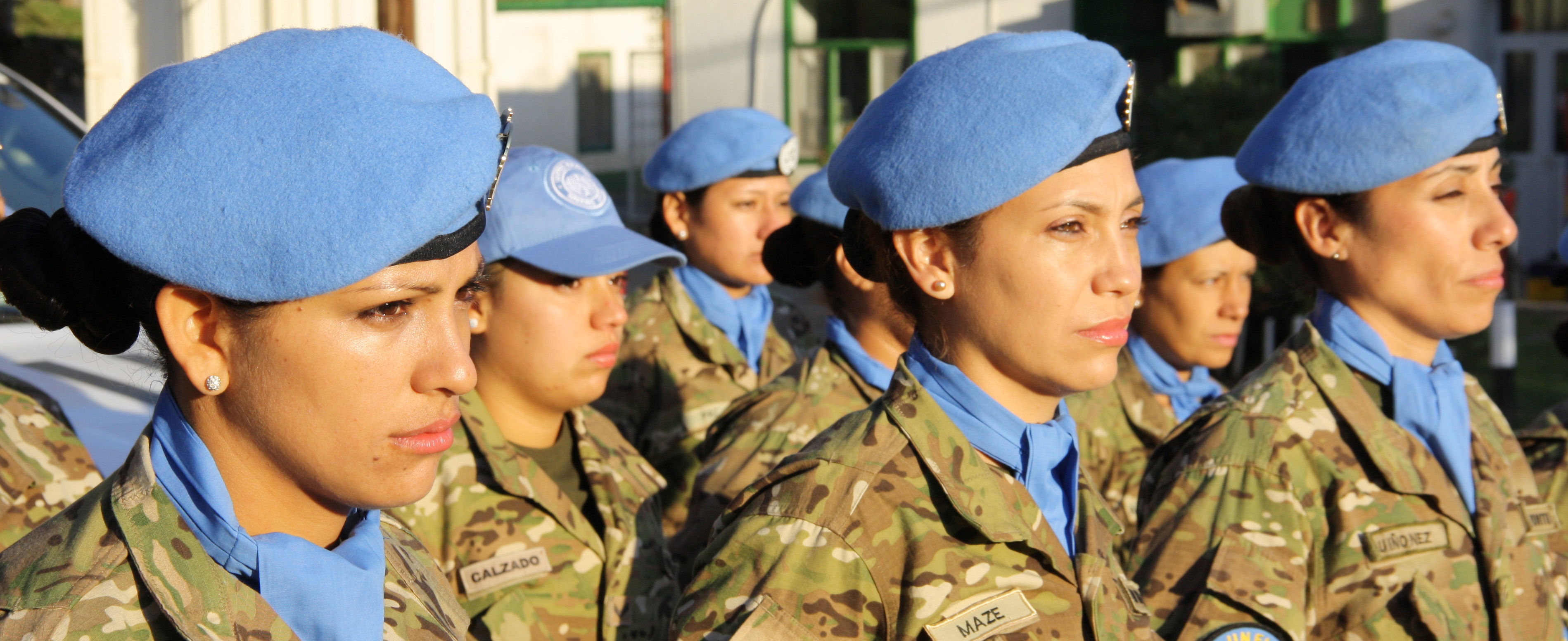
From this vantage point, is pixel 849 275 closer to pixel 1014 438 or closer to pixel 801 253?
pixel 801 253

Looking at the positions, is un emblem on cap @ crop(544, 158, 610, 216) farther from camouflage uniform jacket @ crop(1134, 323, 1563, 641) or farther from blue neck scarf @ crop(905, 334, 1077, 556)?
camouflage uniform jacket @ crop(1134, 323, 1563, 641)

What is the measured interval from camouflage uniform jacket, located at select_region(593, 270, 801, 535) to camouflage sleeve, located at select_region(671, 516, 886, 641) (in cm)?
244

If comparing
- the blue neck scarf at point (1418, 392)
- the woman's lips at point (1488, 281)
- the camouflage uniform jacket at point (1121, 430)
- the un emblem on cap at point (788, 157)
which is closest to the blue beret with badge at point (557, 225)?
the blue neck scarf at point (1418, 392)

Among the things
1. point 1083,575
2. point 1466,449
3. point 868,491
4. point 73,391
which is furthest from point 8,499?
point 1466,449

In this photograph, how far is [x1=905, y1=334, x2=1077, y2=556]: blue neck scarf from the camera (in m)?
2.27

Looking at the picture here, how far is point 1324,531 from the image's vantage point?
9.00ft

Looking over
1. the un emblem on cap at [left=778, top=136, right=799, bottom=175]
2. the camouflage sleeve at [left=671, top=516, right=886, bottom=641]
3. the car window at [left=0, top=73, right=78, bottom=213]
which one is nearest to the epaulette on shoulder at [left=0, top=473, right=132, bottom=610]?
the camouflage sleeve at [left=671, top=516, right=886, bottom=641]

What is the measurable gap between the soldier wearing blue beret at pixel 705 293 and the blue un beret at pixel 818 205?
763 mm

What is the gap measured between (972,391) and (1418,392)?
1.32 meters

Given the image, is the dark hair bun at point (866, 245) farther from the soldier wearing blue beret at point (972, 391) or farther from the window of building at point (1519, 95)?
the window of building at point (1519, 95)

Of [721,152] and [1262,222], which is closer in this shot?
[1262,222]

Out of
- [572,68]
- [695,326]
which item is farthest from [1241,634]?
[572,68]

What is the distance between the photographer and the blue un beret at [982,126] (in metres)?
2.14

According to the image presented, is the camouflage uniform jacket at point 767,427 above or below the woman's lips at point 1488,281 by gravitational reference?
below
